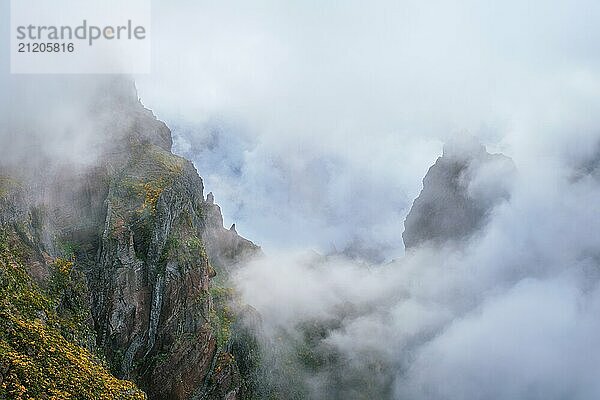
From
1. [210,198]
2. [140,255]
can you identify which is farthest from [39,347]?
[210,198]

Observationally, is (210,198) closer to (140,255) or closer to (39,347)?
(140,255)

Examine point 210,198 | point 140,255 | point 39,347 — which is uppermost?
point 210,198

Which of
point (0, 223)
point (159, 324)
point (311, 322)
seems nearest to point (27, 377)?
point (0, 223)

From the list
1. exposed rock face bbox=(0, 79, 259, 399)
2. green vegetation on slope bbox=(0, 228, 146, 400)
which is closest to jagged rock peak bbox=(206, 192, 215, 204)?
exposed rock face bbox=(0, 79, 259, 399)

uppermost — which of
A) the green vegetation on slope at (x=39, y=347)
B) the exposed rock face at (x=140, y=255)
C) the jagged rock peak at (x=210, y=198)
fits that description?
the jagged rock peak at (x=210, y=198)

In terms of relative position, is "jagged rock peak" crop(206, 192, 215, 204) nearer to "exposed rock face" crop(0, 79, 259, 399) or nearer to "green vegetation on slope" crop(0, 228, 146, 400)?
"exposed rock face" crop(0, 79, 259, 399)

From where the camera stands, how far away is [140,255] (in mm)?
101750

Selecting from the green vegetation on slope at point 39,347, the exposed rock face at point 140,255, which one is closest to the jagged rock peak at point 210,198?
the exposed rock face at point 140,255

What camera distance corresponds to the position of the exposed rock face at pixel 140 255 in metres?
93.8

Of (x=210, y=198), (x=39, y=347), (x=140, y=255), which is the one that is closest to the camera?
(x=39, y=347)

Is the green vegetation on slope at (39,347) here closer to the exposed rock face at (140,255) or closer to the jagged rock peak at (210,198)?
the exposed rock face at (140,255)

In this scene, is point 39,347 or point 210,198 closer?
point 39,347

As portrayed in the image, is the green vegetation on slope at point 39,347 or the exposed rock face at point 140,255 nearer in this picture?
the green vegetation on slope at point 39,347

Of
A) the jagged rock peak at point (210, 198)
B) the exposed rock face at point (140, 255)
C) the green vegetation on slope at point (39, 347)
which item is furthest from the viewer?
the jagged rock peak at point (210, 198)
